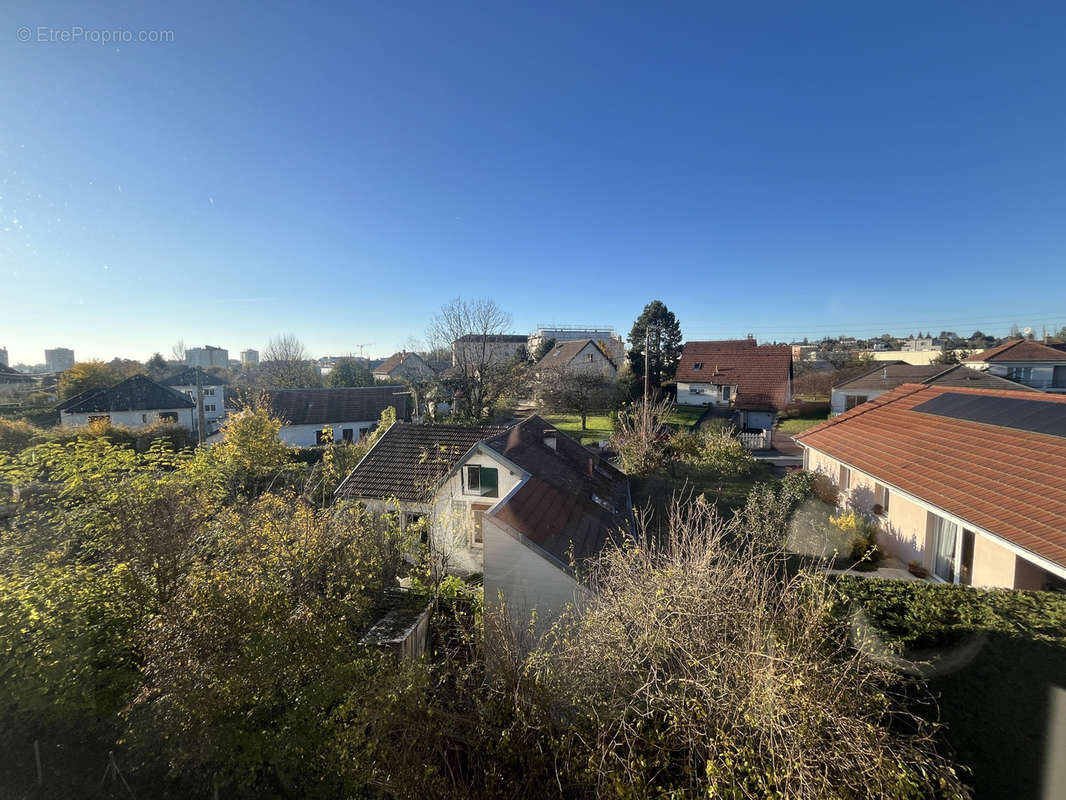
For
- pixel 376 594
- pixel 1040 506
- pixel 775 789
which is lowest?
pixel 376 594

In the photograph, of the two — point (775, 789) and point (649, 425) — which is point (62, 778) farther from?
point (649, 425)

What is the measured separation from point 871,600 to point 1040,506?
156 inches

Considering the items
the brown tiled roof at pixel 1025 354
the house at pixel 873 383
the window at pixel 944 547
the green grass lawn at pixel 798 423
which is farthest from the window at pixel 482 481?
the brown tiled roof at pixel 1025 354

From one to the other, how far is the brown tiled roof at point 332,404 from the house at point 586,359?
42.2 ft

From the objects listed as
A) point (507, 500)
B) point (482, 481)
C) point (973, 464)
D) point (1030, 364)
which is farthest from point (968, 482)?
point (1030, 364)

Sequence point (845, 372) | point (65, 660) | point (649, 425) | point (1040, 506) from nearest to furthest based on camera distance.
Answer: point (65, 660) < point (1040, 506) < point (649, 425) < point (845, 372)

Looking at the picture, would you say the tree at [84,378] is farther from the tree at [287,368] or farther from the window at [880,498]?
A: the window at [880,498]

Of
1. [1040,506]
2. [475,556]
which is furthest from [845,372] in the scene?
[475,556]

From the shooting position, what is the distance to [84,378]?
28969 millimetres

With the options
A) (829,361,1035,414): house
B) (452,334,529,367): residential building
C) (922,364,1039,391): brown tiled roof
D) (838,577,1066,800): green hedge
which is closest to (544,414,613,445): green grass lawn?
(452,334,529,367): residential building

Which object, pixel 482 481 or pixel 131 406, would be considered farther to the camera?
pixel 131 406

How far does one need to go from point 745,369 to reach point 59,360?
A: 44852 mm

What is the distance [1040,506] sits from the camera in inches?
242

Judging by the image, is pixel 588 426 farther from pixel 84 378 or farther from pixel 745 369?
pixel 84 378
